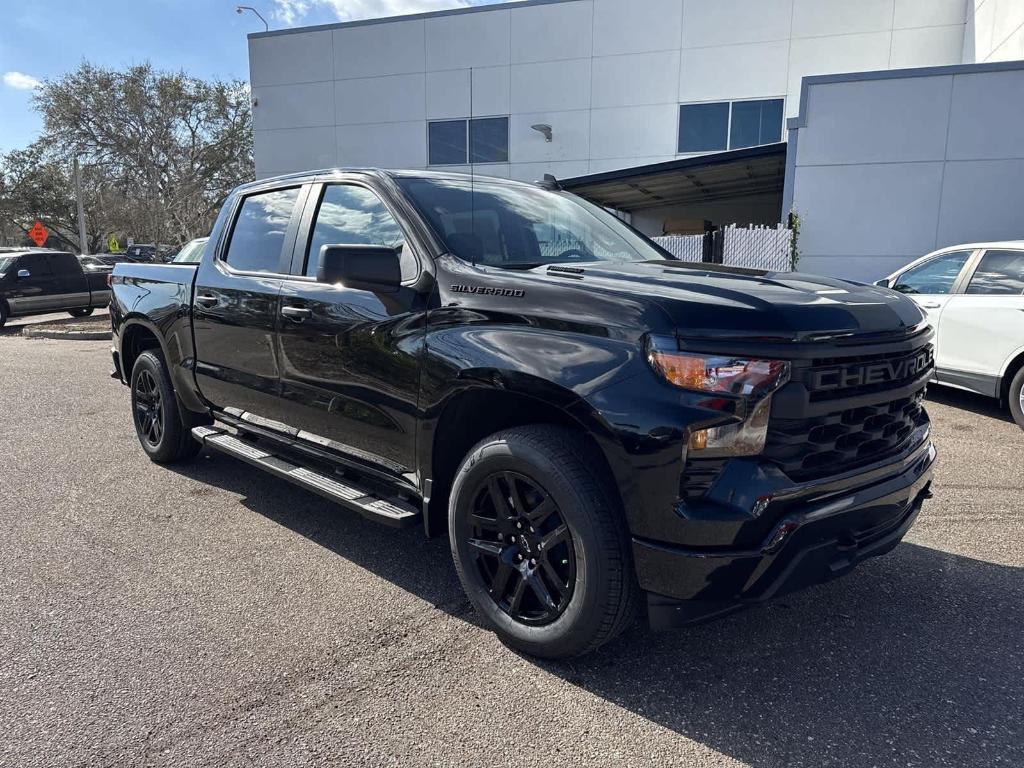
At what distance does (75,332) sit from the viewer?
14.3m

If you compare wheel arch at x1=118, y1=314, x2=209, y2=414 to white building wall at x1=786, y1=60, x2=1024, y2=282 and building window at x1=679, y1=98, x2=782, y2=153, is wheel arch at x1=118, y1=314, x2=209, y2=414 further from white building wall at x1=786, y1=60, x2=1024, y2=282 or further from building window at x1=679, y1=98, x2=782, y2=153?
building window at x1=679, y1=98, x2=782, y2=153

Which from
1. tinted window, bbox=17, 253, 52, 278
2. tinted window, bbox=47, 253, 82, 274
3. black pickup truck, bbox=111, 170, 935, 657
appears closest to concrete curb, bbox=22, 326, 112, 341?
tinted window, bbox=17, 253, 52, 278

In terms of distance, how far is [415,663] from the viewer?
8.71 ft

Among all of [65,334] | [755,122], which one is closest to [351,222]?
[65,334]

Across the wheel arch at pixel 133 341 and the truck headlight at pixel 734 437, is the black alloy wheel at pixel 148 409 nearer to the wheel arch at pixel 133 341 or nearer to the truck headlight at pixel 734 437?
the wheel arch at pixel 133 341

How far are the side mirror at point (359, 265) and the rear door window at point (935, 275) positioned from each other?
600 cm

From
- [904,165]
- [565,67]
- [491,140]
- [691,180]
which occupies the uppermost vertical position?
[565,67]

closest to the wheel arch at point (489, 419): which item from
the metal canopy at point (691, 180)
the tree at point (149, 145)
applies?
Answer: the metal canopy at point (691, 180)

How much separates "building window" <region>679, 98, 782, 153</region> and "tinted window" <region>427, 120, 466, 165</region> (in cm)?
665

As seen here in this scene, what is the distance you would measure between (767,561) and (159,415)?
4380mm

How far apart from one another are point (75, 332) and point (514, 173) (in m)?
12.4

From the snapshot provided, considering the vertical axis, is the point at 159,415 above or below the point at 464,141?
below

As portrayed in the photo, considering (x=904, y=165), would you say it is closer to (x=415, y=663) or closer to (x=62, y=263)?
(x=415, y=663)

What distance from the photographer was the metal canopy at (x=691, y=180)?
1392 cm
